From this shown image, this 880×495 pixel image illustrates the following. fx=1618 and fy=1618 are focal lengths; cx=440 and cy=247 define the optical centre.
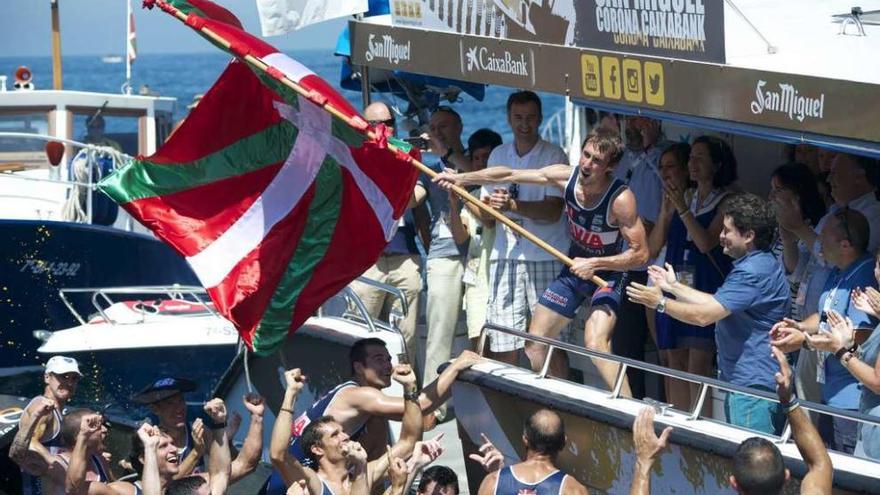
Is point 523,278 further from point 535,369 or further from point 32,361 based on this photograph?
point 32,361

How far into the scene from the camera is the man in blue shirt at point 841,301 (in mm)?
6859

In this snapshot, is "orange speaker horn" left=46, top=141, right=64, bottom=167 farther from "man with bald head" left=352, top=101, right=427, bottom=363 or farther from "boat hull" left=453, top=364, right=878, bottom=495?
"boat hull" left=453, top=364, right=878, bottom=495

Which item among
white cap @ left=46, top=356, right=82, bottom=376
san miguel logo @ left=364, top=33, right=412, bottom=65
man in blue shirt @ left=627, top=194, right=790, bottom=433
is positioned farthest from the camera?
san miguel logo @ left=364, top=33, right=412, bottom=65

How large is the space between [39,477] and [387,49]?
351cm

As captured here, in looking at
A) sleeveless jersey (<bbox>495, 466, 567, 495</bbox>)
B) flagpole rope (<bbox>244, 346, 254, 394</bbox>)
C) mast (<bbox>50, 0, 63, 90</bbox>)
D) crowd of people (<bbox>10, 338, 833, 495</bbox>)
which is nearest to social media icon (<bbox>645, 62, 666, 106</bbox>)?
crowd of people (<bbox>10, 338, 833, 495</bbox>)

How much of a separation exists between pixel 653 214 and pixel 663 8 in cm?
126

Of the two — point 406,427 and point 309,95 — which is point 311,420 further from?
point 309,95

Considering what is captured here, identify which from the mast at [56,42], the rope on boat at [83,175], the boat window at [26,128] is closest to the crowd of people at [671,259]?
the rope on boat at [83,175]

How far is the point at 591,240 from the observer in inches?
326

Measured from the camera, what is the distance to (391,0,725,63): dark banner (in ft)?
24.9

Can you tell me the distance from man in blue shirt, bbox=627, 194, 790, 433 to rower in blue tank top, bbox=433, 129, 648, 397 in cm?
62

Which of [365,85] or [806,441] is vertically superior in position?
[365,85]

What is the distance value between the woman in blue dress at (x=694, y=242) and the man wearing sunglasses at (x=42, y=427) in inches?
123

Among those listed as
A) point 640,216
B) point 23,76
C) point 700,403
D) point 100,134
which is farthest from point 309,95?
point 23,76
